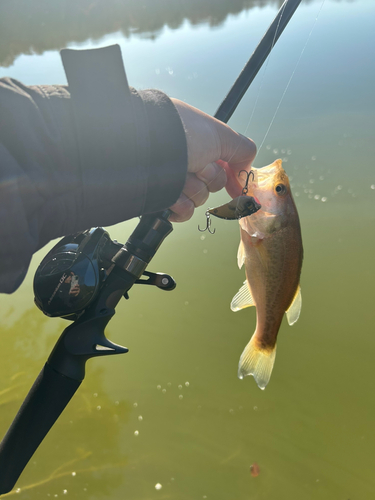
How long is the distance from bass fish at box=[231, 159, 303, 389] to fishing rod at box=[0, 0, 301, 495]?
0.37 metres

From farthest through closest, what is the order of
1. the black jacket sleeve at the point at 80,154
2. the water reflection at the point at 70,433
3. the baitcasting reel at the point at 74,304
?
the water reflection at the point at 70,433 → the baitcasting reel at the point at 74,304 → the black jacket sleeve at the point at 80,154

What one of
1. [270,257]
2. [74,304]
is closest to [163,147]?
[74,304]

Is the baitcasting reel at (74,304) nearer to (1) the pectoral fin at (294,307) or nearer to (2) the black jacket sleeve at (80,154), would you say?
(2) the black jacket sleeve at (80,154)

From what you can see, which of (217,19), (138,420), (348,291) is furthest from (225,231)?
(217,19)

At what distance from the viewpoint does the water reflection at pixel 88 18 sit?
162 inches

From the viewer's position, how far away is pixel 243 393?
1901mm

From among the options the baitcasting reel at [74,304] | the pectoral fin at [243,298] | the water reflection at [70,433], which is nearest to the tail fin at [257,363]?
the pectoral fin at [243,298]

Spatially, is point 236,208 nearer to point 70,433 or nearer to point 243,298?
point 243,298

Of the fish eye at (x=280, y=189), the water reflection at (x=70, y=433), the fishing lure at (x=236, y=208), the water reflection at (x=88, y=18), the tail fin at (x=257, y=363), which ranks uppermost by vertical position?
the water reflection at (x=88, y=18)

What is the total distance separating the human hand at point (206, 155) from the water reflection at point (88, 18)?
137 inches

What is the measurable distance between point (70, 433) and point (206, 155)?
1672mm

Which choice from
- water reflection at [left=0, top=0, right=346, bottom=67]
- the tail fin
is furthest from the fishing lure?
water reflection at [left=0, top=0, right=346, bottom=67]

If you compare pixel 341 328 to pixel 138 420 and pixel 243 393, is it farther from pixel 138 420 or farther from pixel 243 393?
pixel 138 420

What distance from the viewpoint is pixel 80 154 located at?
27.4 inches
